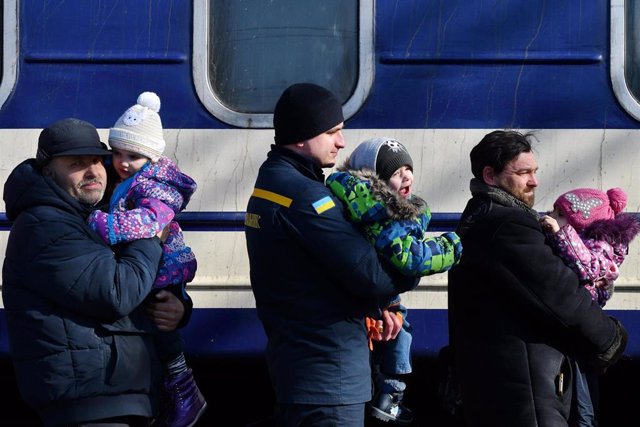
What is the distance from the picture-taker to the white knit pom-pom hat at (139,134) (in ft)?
11.3

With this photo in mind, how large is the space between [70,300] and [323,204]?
2.56 feet

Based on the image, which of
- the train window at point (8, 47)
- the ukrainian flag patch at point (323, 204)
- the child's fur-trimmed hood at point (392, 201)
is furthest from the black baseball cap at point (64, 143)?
the train window at point (8, 47)

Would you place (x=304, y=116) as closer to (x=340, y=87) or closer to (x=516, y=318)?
(x=516, y=318)

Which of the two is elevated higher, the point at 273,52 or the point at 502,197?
the point at 273,52

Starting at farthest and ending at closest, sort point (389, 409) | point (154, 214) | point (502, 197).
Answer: point (389, 409), point (502, 197), point (154, 214)

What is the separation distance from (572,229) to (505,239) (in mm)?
264

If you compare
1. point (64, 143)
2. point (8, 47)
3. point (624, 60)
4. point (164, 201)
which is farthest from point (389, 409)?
point (8, 47)

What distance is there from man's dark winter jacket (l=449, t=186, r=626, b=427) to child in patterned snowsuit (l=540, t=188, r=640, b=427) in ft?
0.30

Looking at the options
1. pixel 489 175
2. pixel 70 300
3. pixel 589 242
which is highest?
pixel 489 175

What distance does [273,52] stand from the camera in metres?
4.27

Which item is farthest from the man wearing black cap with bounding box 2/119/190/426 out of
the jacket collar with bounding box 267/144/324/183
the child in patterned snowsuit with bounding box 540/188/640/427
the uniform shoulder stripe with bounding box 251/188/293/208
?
the child in patterned snowsuit with bounding box 540/188/640/427

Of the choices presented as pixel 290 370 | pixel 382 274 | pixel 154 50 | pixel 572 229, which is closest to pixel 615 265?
pixel 572 229

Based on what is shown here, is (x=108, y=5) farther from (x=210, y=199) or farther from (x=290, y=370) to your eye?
(x=290, y=370)

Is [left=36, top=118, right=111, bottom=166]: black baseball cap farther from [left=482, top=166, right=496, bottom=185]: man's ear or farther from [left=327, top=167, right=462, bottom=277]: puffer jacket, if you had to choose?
[left=482, top=166, right=496, bottom=185]: man's ear
